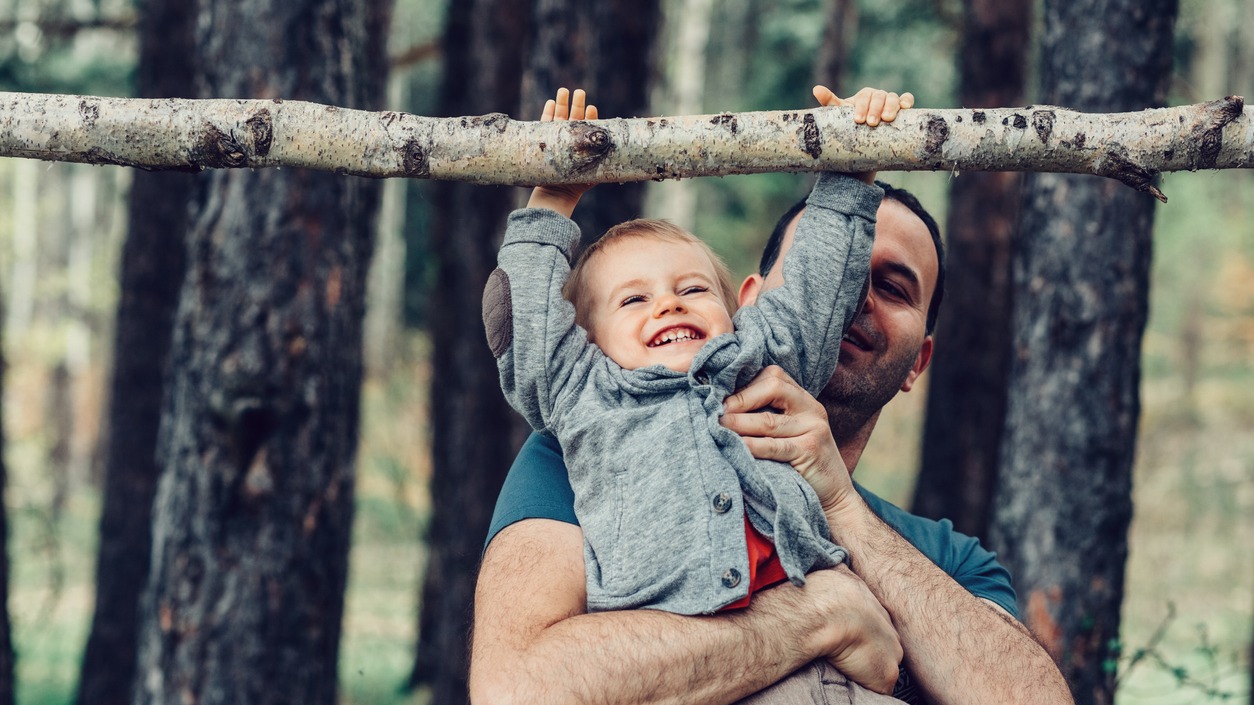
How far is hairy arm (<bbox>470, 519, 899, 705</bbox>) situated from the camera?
2068 millimetres

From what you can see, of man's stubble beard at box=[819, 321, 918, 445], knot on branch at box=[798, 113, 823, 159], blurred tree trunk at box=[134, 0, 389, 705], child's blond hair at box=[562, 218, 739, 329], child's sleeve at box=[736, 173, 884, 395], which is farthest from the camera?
blurred tree trunk at box=[134, 0, 389, 705]

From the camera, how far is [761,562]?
2.32 metres

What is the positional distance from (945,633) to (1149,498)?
17202mm

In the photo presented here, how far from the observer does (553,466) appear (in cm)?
247

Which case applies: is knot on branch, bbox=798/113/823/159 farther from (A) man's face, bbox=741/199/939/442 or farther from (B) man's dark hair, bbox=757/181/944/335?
(B) man's dark hair, bbox=757/181/944/335

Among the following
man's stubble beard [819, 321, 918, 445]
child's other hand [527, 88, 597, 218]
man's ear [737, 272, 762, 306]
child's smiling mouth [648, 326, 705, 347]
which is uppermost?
child's other hand [527, 88, 597, 218]

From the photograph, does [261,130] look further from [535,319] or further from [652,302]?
[652,302]

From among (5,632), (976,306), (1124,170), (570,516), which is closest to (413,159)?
(570,516)

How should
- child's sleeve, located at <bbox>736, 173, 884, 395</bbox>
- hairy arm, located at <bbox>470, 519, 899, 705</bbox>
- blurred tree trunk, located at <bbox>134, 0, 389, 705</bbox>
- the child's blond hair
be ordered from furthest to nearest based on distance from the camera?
blurred tree trunk, located at <bbox>134, 0, 389, 705</bbox>
the child's blond hair
child's sleeve, located at <bbox>736, 173, 884, 395</bbox>
hairy arm, located at <bbox>470, 519, 899, 705</bbox>

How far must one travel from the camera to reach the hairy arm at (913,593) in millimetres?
2350

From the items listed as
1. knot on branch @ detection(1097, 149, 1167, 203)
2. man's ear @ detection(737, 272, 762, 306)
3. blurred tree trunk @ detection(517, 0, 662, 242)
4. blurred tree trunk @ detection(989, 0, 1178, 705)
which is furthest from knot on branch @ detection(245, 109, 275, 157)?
blurred tree trunk @ detection(517, 0, 662, 242)

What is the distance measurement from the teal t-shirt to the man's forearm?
0.21 m

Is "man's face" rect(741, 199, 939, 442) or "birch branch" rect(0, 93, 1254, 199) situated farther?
"man's face" rect(741, 199, 939, 442)

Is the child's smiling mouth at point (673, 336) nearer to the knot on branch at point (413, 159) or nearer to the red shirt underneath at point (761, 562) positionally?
the red shirt underneath at point (761, 562)
